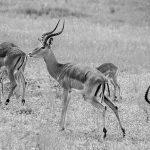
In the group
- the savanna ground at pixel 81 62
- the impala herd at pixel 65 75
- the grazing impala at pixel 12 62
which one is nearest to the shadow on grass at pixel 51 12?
the savanna ground at pixel 81 62

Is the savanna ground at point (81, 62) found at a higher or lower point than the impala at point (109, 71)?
lower

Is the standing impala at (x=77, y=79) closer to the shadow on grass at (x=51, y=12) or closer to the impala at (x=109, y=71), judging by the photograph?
the impala at (x=109, y=71)

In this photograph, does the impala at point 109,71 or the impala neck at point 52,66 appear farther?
the impala at point 109,71

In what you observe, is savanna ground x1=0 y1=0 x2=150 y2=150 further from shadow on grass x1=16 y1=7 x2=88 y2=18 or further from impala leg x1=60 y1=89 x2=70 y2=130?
impala leg x1=60 y1=89 x2=70 y2=130

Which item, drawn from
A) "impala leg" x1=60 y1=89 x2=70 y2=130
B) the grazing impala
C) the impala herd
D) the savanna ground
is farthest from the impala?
"impala leg" x1=60 y1=89 x2=70 y2=130

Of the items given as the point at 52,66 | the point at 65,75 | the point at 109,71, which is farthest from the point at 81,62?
the point at 65,75

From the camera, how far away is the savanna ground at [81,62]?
7.44 m

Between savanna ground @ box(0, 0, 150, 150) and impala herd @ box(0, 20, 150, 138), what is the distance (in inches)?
14.8

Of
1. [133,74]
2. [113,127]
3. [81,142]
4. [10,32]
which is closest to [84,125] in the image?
[113,127]

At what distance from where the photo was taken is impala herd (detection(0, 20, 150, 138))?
7.51 m

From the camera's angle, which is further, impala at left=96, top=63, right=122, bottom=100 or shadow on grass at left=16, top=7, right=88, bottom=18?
shadow on grass at left=16, top=7, right=88, bottom=18

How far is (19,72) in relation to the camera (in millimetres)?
10125

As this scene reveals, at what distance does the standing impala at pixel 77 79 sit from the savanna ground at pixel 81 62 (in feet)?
1.48

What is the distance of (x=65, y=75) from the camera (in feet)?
26.9
